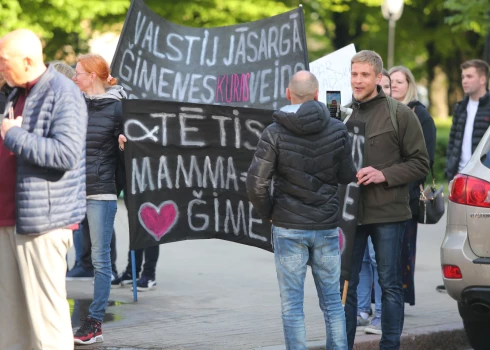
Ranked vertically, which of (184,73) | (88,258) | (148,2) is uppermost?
(148,2)

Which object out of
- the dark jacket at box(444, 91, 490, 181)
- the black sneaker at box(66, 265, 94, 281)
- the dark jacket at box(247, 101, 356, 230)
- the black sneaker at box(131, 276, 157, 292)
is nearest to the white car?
the dark jacket at box(247, 101, 356, 230)

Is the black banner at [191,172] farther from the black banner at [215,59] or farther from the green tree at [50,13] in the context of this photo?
the green tree at [50,13]

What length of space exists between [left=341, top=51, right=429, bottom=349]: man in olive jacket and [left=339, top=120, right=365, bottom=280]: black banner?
4 centimetres

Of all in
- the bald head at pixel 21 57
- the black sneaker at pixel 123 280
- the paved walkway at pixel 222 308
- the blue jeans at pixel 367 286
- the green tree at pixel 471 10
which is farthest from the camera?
the green tree at pixel 471 10

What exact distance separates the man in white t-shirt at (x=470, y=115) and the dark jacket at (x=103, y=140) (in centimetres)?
362

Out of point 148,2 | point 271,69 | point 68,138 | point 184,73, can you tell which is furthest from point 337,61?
point 148,2

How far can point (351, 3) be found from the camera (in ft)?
83.5

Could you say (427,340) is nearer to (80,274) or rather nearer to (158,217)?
(158,217)

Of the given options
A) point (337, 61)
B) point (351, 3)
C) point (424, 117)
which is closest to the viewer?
point (424, 117)

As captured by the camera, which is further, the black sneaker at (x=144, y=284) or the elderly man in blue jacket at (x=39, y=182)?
the black sneaker at (x=144, y=284)

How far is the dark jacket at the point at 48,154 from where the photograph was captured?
184 inches

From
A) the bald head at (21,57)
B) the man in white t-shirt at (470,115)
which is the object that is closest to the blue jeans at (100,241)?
the bald head at (21,57)

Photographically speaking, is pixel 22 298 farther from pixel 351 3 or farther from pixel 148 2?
pixel 351 3

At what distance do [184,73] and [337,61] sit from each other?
126 centimetres
